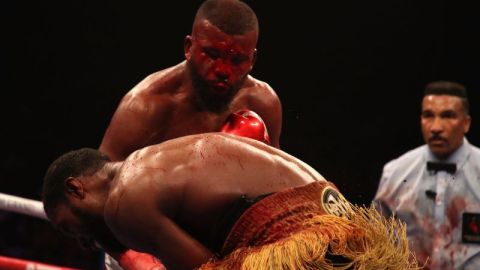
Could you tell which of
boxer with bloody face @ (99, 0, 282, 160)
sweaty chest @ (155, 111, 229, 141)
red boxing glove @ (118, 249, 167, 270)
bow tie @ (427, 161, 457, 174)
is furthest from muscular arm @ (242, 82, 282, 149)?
bow tie @ (427, 161, 457, 174)

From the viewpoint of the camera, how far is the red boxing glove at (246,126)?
2693mm

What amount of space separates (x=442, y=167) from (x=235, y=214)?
7.27 feet

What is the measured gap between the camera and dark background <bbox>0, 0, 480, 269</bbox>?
509 cm

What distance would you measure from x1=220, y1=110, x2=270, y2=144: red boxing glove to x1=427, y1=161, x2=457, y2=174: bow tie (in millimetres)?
1473

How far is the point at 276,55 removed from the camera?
5.15 m

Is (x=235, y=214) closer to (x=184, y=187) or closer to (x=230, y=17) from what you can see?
(x=184, y=187)

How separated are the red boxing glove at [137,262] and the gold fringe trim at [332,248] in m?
0.49

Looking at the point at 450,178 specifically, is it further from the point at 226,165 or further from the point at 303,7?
the point at 226,165

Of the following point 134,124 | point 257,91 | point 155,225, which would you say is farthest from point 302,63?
point 155,225

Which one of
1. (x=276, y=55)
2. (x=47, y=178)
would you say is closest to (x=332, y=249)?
(x=47, y=178)

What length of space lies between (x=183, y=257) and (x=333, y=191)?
1.27ft

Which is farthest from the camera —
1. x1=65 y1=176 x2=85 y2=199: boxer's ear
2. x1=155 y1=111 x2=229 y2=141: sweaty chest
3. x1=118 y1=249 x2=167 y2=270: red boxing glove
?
x1=155 y1=111 x2=229 y2=141: sweaty chest

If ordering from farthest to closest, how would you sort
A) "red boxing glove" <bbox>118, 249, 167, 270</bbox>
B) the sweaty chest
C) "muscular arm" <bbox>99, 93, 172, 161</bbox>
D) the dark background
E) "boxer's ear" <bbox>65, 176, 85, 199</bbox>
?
the dark background
the sweaty chest
"muscular arm" <bbox>99, 93, 172, 161</bbox>
"red boxing glove" <bbox>118, 249, 167, 270</bbox>
"boxer's ear" <bbox>65, 176, 85, 199</bbox>

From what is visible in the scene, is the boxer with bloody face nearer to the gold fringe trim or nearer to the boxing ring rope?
the boxing ring rope
